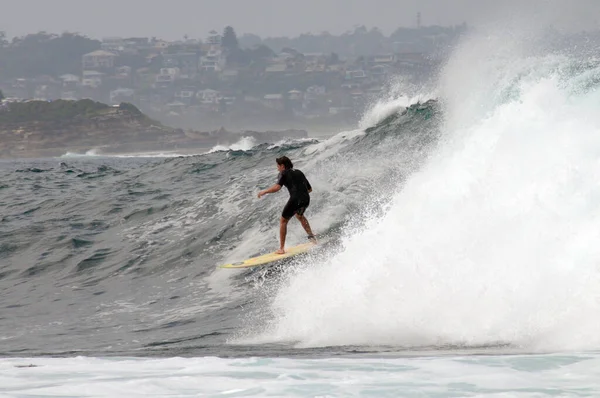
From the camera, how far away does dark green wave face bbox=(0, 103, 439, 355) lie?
448 inches

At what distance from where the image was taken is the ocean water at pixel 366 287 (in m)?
7.96

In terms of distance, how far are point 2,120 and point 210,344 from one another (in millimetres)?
116899

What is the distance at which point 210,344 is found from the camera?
10.1 meters

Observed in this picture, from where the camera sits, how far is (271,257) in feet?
45.4

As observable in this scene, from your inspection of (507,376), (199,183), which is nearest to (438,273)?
(507,376)

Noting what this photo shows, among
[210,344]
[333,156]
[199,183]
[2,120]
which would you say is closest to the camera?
[210,344]

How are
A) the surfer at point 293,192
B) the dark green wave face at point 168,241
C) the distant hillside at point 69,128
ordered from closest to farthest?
the dark green wave face at point 168,241 → the surfer at point 293,192 → the distant hillside at point 69,128

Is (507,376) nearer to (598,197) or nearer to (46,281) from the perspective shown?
(598,197)

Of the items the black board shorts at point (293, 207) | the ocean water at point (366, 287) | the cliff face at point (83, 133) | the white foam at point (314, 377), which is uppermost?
the cliff face at point (83, 133)

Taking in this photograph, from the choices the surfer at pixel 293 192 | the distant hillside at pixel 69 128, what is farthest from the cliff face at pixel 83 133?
the surfer at pixel 293 192

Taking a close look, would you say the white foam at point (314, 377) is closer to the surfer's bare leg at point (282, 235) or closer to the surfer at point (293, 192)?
the surfer's bare leg at point (282, 235)

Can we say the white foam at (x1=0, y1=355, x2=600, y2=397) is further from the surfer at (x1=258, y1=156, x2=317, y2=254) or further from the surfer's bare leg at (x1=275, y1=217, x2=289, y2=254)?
the surfer at (x1=258, y1=156, x2=317, y2=254)

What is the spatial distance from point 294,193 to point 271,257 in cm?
99

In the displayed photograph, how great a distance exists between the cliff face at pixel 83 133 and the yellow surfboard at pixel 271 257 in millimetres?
100438
